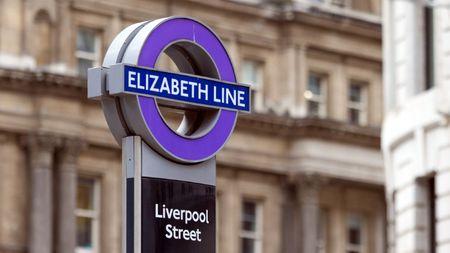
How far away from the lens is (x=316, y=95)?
65438 mm

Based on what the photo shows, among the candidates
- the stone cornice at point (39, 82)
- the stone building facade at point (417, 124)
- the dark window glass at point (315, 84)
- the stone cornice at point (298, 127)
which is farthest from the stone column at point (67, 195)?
the stone building facade at point (417, 124)

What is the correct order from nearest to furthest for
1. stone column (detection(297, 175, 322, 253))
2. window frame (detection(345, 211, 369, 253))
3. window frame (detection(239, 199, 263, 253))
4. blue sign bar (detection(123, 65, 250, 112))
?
blue sign bar (detection(123, 65, 250, 112)), stone column (detection(297, 175, 322, 253)), window frame (detection(239, 199, 263, 253)), window frame (detection(345, 211, 369, 253))

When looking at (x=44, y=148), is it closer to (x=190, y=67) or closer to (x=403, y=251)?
(x=403, y=251)

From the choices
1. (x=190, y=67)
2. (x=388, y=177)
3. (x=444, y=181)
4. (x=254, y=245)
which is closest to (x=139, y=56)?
(x=190, y=67)

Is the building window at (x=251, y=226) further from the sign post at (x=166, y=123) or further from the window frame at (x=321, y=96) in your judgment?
the sign post at (x=166, y=123)

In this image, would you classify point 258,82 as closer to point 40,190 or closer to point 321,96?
point 321,96

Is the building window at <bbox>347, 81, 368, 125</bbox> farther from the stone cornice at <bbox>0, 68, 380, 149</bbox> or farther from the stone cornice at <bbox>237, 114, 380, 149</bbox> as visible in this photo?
the stone cornice at <bbox>237, 114, 380, 149</bbox>

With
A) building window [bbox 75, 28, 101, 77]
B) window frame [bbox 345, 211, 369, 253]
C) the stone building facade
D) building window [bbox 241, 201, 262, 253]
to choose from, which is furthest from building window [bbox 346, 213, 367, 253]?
the stone building facade

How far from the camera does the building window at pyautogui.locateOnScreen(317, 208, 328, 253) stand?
64875mm

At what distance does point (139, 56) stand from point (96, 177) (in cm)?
4285

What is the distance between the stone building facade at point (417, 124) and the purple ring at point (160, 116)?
18.4m

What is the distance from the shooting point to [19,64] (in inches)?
2295

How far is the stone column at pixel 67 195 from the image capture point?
58406 millimetres

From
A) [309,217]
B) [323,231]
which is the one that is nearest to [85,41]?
[309,217]
